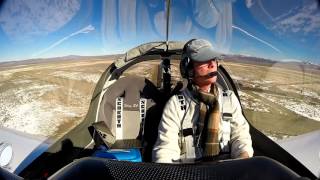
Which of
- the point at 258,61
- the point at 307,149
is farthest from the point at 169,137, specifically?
the point at 258,61

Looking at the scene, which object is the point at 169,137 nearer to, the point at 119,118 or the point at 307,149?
the point at 119,118

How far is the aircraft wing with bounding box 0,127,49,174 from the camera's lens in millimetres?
2654

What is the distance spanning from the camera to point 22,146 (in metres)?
2.90

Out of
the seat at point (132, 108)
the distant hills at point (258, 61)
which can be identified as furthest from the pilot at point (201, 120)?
the distant hills at point (258, 61)

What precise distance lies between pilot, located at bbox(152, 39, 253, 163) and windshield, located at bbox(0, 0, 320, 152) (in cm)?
107

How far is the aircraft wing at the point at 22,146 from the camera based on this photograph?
104 inches

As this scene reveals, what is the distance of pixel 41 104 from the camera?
775cm

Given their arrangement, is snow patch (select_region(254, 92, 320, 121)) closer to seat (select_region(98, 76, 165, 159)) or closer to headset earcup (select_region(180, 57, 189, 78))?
seat (select_region(98, 76, 165, 159))

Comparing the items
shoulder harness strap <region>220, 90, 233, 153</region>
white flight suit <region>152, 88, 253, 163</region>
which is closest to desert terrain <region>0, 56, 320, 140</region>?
white flight suit <region>152, 88, 253, 163</region>

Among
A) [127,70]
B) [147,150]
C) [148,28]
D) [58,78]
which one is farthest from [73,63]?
[147,150]

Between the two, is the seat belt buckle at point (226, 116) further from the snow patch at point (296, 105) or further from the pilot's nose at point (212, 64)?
the snow patch at point (296, 105)

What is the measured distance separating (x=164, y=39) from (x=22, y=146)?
5.28 feet

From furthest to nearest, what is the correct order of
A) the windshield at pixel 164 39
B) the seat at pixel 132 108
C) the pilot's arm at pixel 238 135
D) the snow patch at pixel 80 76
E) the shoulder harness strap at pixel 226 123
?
the snow patch at pixel 80 76 < the windshield at pixel 164 39 < the seat at pixel 132 108 < the shoulder harness strap at pixel 226 123 < the pilot's arm at pixel 238 135

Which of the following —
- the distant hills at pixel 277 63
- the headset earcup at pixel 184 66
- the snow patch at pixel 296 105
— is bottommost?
the snow patch at pixel 296 105
